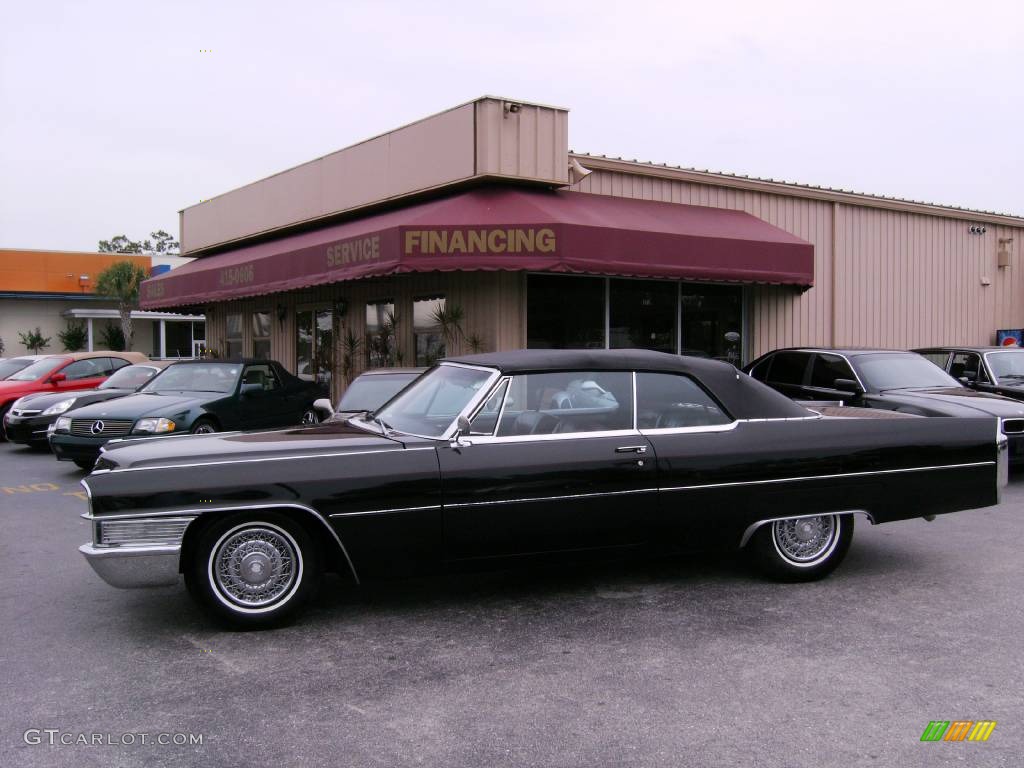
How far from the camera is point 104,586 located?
227 inches

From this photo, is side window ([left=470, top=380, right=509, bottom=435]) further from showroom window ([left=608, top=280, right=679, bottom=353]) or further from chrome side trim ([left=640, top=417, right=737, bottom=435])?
showroom window ([left=608, top=280, right=679, bottom=353])

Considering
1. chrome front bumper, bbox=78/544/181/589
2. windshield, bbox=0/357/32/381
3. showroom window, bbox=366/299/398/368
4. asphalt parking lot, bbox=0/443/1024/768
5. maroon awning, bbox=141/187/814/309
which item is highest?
maroon awning, bbox=141/187/814/309

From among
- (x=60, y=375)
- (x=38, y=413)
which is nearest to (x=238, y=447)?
(x=38, y=413)

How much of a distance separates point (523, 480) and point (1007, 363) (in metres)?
9.21

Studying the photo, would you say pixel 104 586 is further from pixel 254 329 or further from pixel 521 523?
pixel 254 329

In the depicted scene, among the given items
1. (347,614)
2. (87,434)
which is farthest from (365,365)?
(347,614)

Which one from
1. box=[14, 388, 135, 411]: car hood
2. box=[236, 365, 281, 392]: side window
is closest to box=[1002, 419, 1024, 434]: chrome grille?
box=[236, 365, 281, 392]: side window

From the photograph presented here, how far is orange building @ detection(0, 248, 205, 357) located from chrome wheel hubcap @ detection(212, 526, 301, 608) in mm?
34929

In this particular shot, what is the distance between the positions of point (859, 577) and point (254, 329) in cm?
1601

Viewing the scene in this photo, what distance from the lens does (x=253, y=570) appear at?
186 inches

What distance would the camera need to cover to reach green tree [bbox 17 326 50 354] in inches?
1486

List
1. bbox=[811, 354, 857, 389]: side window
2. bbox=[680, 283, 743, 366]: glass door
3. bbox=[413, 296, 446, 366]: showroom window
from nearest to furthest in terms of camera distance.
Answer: bbox=[811, 354, 857, 389]: side window < bbox=[413, 296, 446, 366]: showroom window < bbox=[680, 283, 743, 366]: glass door

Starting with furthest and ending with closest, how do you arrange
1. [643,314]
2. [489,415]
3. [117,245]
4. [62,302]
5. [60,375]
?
[117,245] < [62,302] < [60,375] < [643,314] < [489,415]

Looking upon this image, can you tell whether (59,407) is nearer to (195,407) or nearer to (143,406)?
(143,406)
